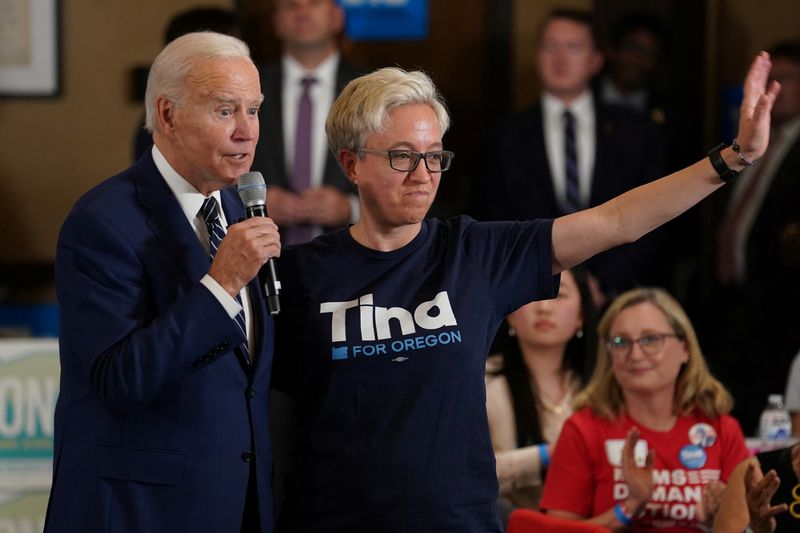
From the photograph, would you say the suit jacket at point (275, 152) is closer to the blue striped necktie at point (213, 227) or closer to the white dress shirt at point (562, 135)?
the white dress shirt at point (562, 135)

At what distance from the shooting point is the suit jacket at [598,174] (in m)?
5.22

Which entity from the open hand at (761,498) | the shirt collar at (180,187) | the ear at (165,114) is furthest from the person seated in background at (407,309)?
the open hand at (761,498)

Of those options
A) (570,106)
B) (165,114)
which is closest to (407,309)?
(165,114)

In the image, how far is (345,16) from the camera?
6145 millimetres

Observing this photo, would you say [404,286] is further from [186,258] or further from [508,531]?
[508,531]

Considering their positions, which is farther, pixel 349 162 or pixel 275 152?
pixel 275 152

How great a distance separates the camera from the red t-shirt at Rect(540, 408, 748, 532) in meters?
3.34

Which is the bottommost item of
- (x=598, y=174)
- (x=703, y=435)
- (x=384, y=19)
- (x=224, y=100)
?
(x=703, y=435)

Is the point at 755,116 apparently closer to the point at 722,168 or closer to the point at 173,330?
the point at 722,168

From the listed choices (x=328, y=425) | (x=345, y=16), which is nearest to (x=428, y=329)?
(x=328, y=425)

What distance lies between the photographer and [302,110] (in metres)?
5.22

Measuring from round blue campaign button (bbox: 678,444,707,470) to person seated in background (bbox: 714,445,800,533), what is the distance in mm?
463

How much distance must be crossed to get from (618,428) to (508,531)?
527 mm

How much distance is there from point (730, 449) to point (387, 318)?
151 centimetres
